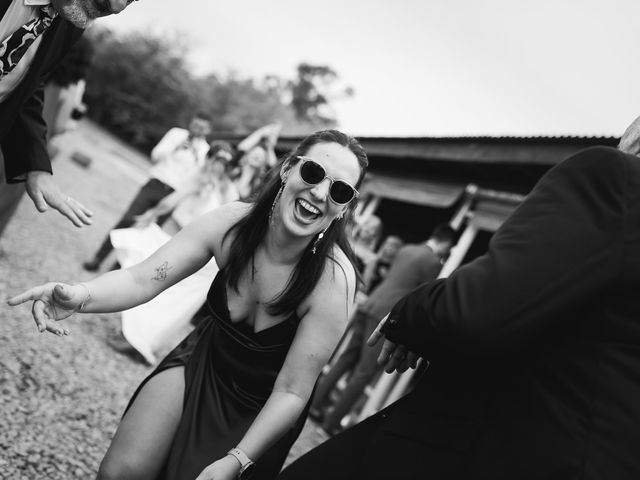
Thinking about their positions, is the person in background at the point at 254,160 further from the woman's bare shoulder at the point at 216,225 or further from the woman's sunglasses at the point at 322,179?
the woman's sunglasses at the point at 322,179

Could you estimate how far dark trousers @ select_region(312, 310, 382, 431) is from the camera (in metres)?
5.14

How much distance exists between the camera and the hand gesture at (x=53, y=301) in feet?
5.34

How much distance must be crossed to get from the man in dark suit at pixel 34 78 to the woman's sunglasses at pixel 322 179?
3.30 ft

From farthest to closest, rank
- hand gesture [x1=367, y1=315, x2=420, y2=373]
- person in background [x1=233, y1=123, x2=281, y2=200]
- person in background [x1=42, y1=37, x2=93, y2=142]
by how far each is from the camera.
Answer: person in background [x1=233, y1=123, x2=281, y2=200] → person in background [x1=42, y1=37, x2=93, y2=142] → hand gesture [x1=367, y1=315, x2=420, y2=373]

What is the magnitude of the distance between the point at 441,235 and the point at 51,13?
4.41m

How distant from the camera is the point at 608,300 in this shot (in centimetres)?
114

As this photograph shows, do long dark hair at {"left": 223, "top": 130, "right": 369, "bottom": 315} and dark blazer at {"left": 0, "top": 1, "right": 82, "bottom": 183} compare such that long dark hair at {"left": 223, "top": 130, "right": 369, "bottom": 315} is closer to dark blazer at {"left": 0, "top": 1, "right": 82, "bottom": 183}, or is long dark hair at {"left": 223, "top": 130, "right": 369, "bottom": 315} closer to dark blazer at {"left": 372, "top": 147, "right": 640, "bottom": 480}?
dark blazer at {"left": 372, "top": 147, "right": 640, "bottom": 480}

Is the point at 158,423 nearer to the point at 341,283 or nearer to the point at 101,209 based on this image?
the point at 341,283

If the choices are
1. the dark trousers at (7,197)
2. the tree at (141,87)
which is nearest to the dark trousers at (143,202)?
the dark trousers at (7,197)

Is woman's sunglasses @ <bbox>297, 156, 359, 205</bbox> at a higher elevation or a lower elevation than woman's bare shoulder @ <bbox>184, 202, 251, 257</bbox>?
higher

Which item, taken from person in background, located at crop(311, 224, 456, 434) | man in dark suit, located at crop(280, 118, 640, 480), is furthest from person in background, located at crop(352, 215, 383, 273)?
man in dark suit, located at crop(280, 118, 640, 480)

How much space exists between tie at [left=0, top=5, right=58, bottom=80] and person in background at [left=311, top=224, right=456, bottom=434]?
155 inches

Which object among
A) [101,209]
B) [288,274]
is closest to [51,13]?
[288,274]

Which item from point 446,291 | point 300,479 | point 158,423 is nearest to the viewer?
point 446,291
